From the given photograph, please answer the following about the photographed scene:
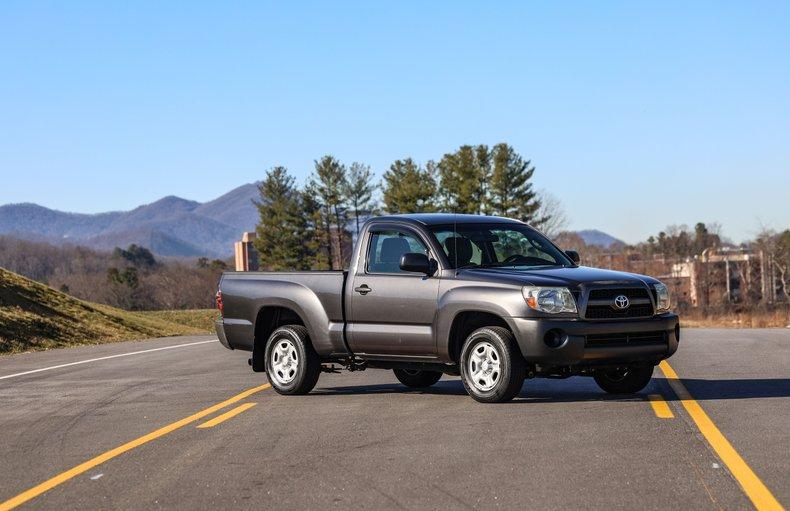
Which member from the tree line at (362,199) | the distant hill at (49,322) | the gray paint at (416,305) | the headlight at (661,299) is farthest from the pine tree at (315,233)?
the headlight at (661,299)

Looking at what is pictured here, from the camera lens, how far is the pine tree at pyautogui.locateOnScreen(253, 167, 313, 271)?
122375 mm

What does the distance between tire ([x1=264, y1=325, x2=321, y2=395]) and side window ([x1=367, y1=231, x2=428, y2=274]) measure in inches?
47.5

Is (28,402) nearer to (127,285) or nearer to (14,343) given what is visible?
(14,343)

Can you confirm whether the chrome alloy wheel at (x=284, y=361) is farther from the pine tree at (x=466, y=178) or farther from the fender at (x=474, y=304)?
the pine tree at (x=466, y=178)

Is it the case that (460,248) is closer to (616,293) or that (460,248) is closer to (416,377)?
(616,293)

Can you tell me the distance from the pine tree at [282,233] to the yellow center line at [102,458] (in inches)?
4308

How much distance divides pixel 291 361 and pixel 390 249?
1.73 m

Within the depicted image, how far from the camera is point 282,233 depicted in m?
123

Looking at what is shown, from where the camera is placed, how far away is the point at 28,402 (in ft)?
43.3

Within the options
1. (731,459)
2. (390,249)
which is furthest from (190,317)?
(731,459)

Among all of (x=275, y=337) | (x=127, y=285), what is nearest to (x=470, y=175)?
(x=127, y=285)

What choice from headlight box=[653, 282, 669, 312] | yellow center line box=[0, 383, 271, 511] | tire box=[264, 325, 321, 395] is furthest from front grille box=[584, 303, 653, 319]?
yellow center line box=[0, 383, 271, 511]

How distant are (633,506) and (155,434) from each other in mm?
4922

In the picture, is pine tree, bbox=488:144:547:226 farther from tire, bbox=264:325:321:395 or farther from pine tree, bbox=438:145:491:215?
tire, bbox=264:325:321:395
